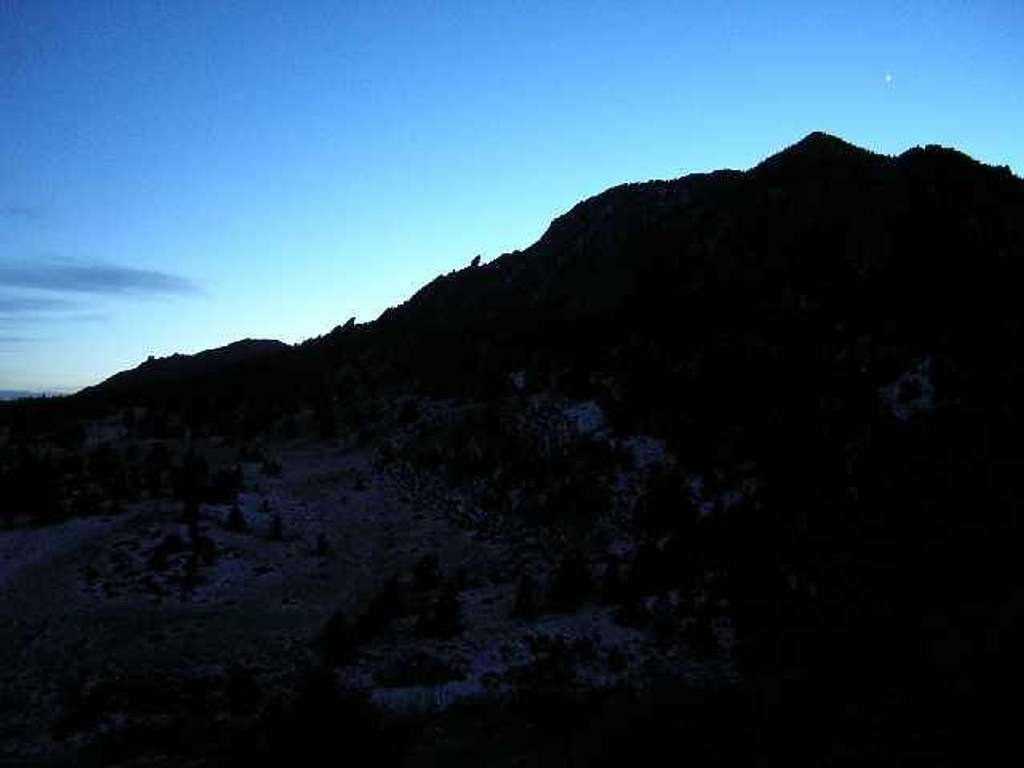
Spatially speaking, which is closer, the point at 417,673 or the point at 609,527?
the point at 417,673

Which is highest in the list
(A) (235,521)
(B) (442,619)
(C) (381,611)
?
(A) (235,521)

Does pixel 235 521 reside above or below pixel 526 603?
above

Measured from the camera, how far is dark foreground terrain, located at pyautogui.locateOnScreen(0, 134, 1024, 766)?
12023mm

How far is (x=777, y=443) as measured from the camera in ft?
77.1

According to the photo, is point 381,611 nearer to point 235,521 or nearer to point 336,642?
point 336,642

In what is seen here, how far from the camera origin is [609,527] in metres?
23.3

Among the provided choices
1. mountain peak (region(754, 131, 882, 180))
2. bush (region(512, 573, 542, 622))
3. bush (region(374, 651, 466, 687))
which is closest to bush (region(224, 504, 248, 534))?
bush (region(512, 573, 542, 622))

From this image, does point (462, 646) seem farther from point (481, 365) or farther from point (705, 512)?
point (481, 365)

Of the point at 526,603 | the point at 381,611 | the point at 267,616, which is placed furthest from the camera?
the point at 526,603

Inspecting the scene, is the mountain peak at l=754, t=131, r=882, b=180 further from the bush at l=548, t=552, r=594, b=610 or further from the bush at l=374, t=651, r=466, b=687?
the bush at l=374, t=651, r=466, b=687

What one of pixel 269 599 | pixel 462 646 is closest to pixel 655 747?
pixel 462 646

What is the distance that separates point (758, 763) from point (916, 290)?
24142 millimetres

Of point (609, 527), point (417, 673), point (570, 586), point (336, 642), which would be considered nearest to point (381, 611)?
point (336, 642)

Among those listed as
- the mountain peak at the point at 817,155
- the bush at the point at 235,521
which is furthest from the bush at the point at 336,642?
the mountain peak at the point at 817,155
